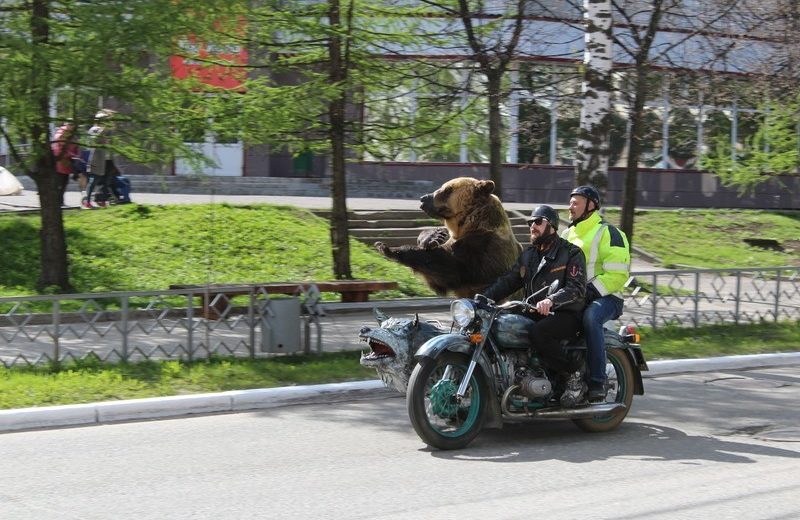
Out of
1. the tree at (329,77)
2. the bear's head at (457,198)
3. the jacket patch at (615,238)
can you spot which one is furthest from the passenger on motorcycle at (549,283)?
the tree at (329,77)

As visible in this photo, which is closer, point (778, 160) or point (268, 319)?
point (268, 319)

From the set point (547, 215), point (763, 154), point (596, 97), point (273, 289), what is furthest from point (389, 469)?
point (763, 154)

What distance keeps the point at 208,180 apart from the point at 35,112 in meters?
2.64

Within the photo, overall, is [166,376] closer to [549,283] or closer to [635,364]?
[549,283]

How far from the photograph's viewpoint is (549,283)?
308 inches

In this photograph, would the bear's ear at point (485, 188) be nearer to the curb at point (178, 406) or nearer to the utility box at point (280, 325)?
the curb at point (178, 406)

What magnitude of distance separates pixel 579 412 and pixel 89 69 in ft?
22.3

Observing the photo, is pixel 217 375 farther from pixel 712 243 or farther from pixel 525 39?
pixel 712 243

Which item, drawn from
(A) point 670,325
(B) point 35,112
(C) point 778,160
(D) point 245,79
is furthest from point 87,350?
(C) point 778,160

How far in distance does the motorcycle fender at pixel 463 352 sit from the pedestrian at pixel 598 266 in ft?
2.71

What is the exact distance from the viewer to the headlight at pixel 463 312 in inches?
291

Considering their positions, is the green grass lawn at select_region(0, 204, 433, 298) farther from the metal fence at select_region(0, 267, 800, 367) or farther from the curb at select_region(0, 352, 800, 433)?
the curb at select_region(0, 352, 800, 433)

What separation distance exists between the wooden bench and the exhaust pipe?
3.99m

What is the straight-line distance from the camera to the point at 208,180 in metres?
14.2
